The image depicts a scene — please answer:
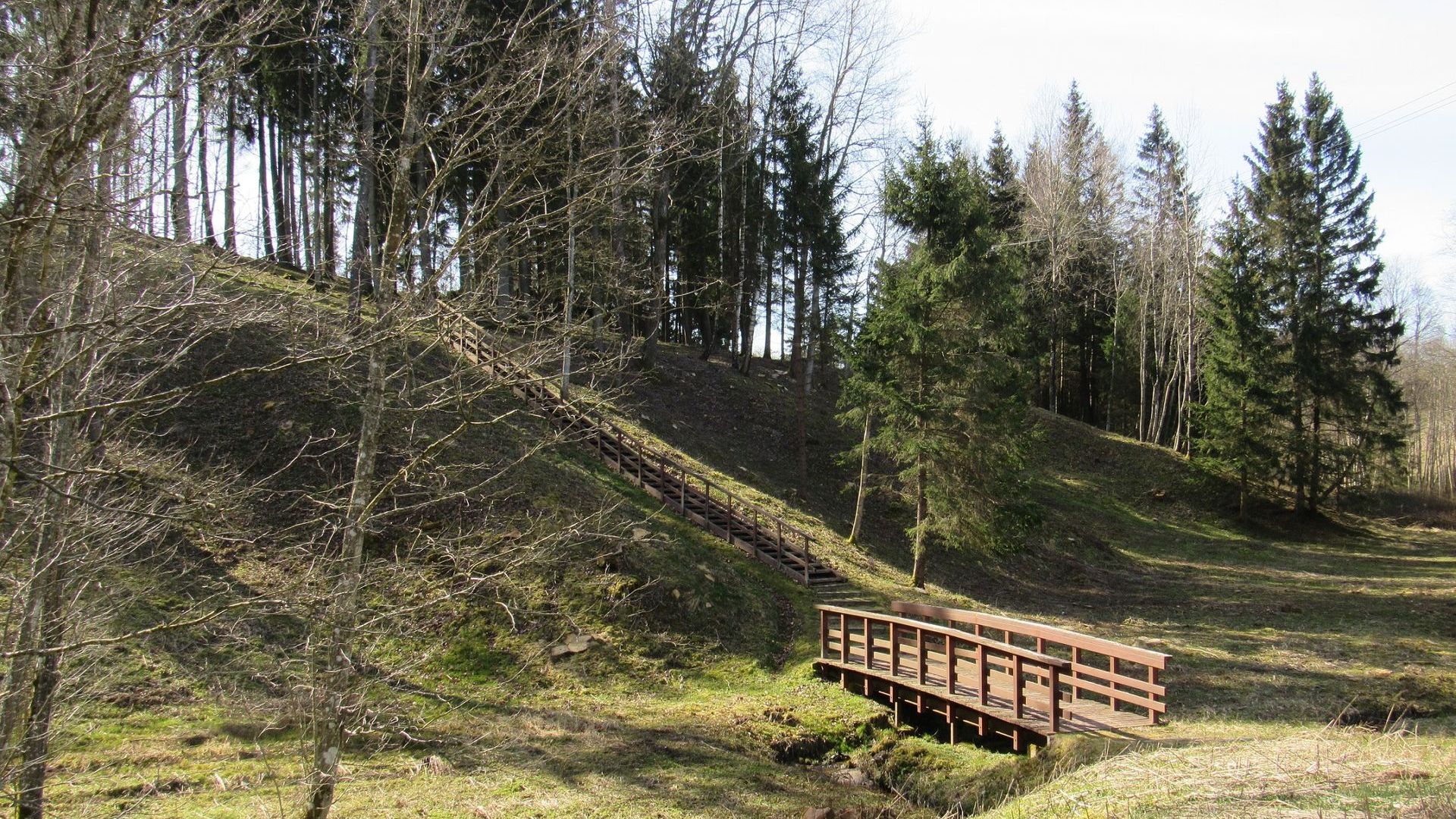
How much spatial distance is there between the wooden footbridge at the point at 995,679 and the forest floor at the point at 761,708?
1.21 ft

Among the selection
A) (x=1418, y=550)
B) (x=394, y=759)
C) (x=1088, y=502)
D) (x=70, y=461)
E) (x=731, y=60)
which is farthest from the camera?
(x=1088, y=502)

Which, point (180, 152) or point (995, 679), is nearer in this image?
point (180, 152)

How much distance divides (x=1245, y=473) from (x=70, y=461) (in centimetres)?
3655

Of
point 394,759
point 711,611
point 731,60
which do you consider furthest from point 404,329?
point 731,60

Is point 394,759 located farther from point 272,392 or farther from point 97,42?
point 272,392

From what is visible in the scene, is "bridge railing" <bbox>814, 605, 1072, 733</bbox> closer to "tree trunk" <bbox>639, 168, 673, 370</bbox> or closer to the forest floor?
the forest floor

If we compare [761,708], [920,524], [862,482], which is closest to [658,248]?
[862,482]

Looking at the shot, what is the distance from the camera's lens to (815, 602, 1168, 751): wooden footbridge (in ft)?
29.7

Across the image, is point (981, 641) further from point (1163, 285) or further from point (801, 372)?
point (1163, 285)

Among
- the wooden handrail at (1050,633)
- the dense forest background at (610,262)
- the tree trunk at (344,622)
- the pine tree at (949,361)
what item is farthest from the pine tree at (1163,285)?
the tree trunk at (344,622)

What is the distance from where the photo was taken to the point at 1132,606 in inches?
811

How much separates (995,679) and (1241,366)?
27581mm

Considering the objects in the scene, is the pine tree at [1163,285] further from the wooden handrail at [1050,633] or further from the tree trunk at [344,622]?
the tree trunk at [344,622]

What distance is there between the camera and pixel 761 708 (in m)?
11.9
